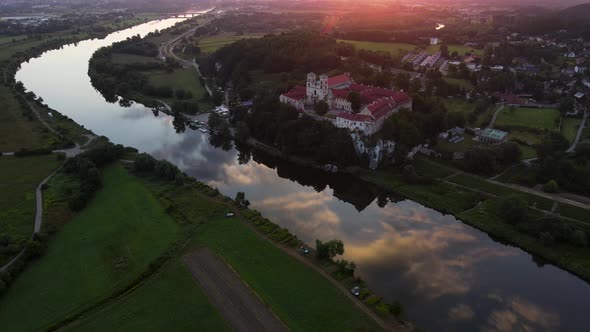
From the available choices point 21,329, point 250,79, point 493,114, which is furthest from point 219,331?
point 250,79

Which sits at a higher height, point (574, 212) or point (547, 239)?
point (574, 212)

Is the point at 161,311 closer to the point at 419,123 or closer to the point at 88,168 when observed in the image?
the point at 88,168

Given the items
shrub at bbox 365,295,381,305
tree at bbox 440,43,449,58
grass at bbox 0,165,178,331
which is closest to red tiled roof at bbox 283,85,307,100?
grass at bbox 0,165,178,331

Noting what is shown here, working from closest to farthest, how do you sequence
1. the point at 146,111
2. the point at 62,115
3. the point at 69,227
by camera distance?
the point at 69,227
the point at 62,115
the point at 146,111

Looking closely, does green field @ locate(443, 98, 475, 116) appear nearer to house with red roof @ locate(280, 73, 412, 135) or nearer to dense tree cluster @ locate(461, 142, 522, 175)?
house with red roof @ locate(280, 73, 412, 135)

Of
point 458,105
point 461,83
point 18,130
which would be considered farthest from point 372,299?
point 461,83

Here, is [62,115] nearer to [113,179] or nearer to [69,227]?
[113,179]
